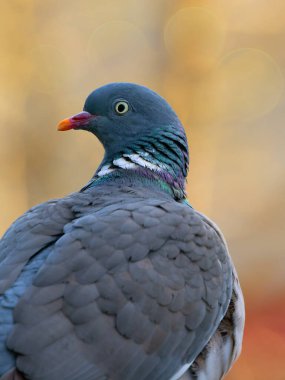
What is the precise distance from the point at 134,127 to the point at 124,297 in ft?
3.43

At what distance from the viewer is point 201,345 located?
2.75 meters

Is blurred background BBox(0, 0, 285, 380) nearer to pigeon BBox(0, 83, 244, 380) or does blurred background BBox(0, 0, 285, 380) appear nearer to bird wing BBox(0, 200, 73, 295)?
pigeon BBox(0, 83, 244, 380)

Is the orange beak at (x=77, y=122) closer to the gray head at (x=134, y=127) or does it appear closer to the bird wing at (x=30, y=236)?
the gray head at (x=134, y=127)

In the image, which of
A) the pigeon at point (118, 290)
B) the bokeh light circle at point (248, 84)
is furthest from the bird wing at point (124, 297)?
the bokeh light circle at point (248, 84)

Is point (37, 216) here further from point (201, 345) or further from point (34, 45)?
point (34, 45)

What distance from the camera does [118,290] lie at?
2.50 m

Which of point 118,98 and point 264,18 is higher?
point 264,18

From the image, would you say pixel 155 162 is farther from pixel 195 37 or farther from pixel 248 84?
pixel 195 37

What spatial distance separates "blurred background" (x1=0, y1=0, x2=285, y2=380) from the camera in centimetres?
835

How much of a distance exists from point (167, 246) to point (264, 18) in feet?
20.7

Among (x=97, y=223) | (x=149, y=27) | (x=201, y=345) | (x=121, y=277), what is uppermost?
(x=149, y=27)

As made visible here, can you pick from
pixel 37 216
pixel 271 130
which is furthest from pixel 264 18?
pixel 37 216

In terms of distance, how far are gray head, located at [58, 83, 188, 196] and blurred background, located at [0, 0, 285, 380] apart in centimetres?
493

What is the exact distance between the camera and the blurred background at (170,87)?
8.35 m
